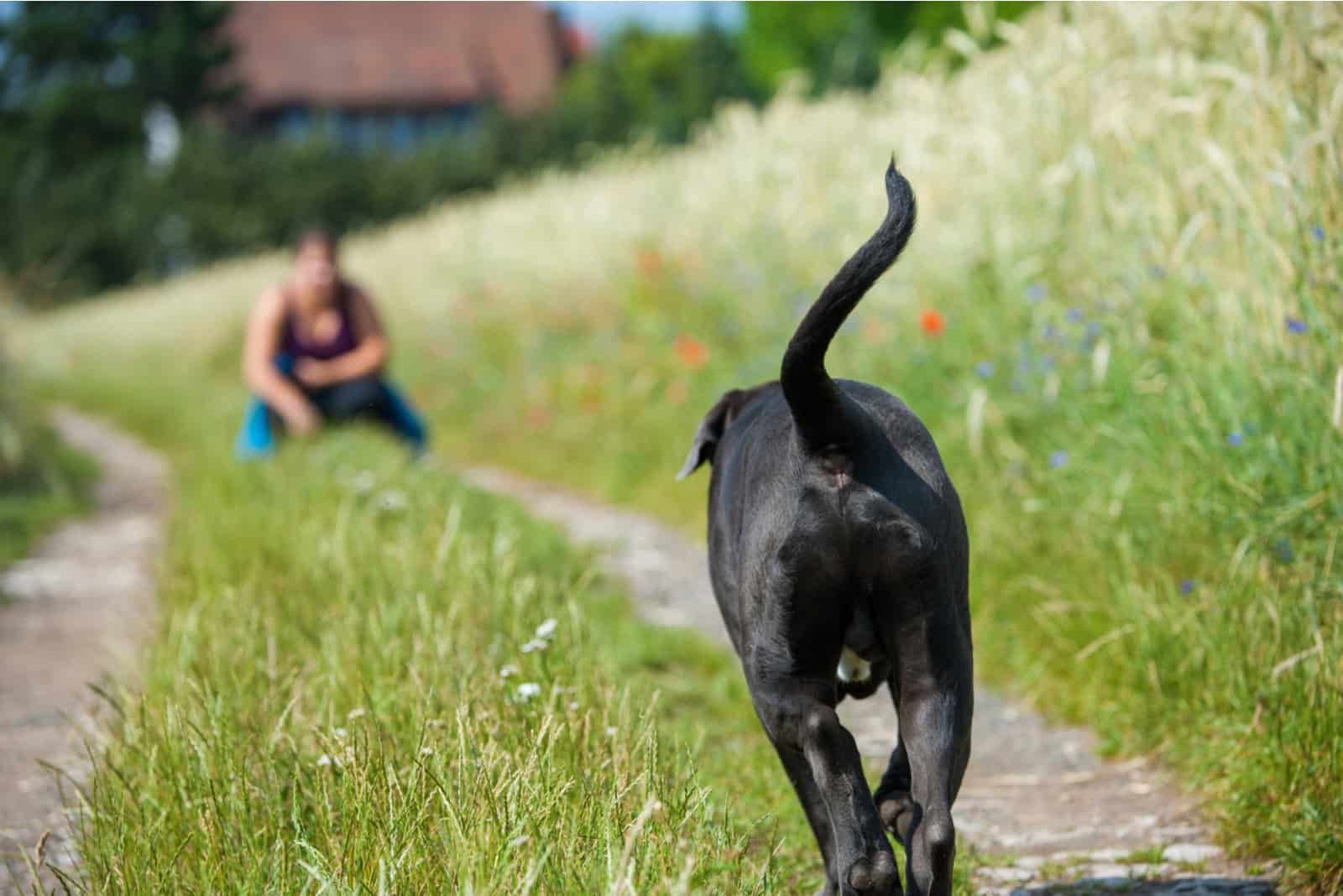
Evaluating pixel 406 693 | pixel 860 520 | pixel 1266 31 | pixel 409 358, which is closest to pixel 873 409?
pixel 860 520

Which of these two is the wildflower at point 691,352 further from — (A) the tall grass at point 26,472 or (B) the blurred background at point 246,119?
(B) the blurred background at point 246,119

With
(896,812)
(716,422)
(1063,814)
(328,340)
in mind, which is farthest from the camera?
(328,340)

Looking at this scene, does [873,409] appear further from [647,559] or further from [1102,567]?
[647,559]

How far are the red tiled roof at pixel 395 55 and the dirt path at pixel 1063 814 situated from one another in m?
44.2

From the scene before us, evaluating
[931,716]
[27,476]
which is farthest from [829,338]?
[27,476]

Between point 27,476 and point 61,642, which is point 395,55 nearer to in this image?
point 27,476

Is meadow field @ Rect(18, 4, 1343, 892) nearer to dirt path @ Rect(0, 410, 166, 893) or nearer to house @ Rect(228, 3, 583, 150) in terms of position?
dirt path @ Rect(0, 410, 166, 893)

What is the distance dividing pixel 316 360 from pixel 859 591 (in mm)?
6317

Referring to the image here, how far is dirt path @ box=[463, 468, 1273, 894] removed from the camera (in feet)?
8.77

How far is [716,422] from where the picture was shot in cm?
279

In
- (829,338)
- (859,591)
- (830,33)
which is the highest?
(829,338)

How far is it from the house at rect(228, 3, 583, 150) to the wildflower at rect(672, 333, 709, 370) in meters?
39.1

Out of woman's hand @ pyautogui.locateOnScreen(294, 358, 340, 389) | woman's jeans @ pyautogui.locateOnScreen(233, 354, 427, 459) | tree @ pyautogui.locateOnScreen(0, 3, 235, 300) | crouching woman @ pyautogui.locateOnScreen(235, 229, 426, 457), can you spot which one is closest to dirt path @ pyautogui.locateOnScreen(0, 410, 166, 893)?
woman's jeans @ pyautogui.locateOnScreen(233, 354, 427, 459)

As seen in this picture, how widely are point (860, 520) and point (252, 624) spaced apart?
1.88 metres
